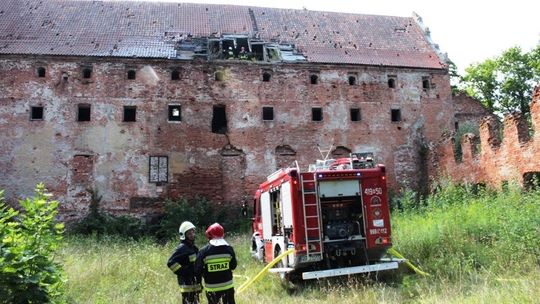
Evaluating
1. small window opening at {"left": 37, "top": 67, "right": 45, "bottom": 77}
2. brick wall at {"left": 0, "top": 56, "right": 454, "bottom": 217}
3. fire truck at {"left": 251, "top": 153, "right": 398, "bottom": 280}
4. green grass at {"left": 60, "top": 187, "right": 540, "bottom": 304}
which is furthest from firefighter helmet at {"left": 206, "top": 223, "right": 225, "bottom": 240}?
small window opening at {"left": 37, "top": 67, "right": 45, "bottom": 77}

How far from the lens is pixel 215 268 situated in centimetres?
635

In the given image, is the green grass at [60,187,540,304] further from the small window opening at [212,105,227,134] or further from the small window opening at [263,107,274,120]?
the small window opening at [263,107,274,120]

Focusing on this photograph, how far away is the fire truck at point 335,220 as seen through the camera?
30.4ft

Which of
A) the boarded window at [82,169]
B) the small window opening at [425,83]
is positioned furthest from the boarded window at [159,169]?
the small window opening at [425,83]

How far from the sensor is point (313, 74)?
76.4ft

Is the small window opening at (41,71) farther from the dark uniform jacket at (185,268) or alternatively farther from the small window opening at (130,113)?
the dark uniform jacket at (185,268)

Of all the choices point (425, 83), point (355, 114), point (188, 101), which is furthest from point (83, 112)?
point (425, 83)

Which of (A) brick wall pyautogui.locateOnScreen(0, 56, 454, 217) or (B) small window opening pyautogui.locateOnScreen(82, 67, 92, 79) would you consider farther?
(B) small window opening pyautogui.locateOnScreen(82, 67, 92, 79)

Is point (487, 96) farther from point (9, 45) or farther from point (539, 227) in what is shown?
point (9, 45)

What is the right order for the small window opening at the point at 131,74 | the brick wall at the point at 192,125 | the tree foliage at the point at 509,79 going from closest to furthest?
the brick wall at the point at 192,125 < the small window opening at the point at 131,74 < the tree foliage at the point at 509,79

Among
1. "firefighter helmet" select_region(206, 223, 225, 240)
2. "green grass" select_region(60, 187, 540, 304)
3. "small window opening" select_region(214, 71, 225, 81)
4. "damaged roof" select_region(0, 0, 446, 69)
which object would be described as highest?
"damaged roof" select_region(0, 0, 446, 69)

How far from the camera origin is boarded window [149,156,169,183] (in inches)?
829

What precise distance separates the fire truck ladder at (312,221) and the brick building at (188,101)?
488 inches

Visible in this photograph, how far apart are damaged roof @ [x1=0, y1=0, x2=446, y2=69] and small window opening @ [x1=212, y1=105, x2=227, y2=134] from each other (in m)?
3.46
